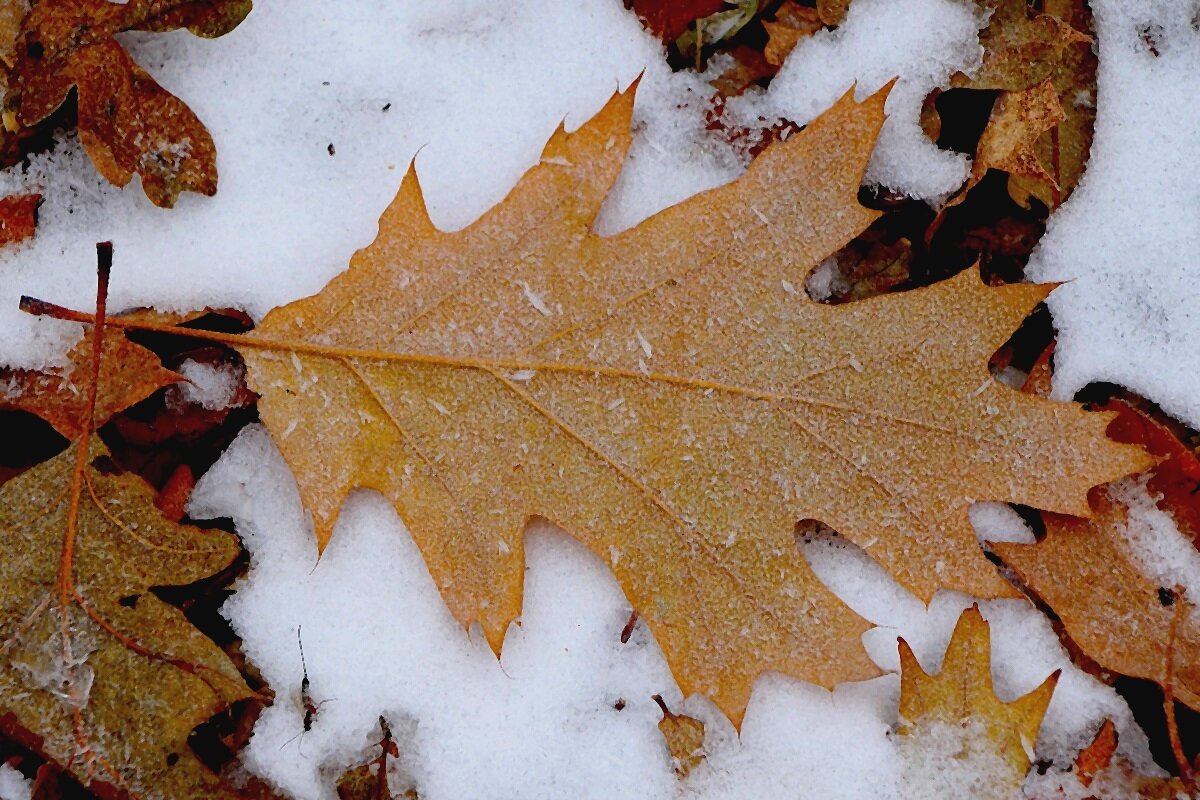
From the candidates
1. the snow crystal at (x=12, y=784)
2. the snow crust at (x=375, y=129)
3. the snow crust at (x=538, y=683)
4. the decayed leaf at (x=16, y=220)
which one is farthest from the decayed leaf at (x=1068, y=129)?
the snow crystal at (x=12, y=784)

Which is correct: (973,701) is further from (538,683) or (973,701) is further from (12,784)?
(12,784)

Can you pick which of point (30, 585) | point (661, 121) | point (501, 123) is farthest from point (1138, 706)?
point (30, 585)

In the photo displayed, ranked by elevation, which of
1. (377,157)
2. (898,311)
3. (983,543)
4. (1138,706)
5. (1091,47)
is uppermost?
(1091,47)

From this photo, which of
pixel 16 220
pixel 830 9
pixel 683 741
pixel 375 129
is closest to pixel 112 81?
pixel 16 220

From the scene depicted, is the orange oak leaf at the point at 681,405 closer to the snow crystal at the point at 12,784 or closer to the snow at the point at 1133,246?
the snow at the point at 1133,246

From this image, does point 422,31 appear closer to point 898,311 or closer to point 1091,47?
point 898,311

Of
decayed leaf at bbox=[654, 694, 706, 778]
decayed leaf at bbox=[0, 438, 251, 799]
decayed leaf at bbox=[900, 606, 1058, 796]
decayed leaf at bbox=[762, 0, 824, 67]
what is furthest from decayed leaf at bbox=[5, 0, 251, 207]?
decayed leaf at bbox=[900, 606, 1058, 796]
